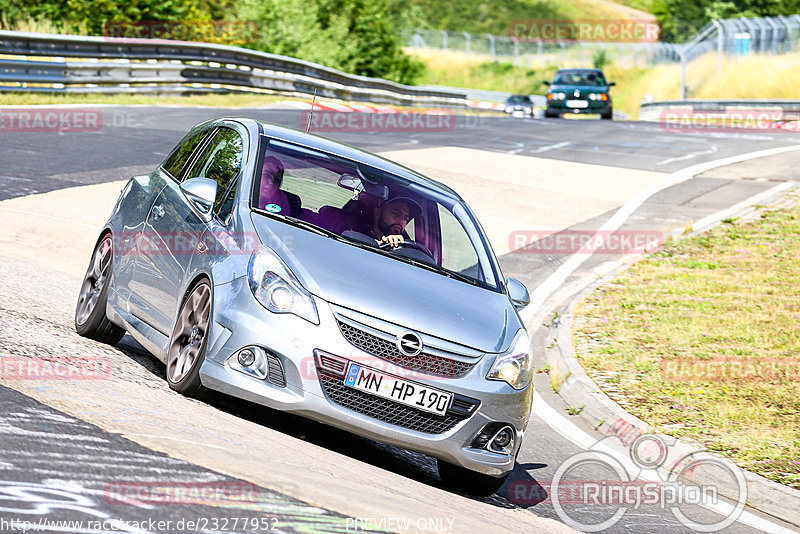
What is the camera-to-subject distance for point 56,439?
486 centimetres

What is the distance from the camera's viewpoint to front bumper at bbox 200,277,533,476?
18.7ft

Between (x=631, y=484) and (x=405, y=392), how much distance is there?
2.18 meters

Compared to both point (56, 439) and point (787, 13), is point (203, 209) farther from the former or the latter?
point (787, 13)

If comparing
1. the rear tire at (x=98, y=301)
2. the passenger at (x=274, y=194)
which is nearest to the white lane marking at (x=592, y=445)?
the passenger at (x=274, y=194)

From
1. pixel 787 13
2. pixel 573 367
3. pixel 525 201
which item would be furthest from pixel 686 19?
pixel 573 367

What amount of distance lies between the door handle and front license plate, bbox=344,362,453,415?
2.17 metres

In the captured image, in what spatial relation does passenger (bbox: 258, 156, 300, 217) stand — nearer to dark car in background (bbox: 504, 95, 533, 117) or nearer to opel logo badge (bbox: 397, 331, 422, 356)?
opel logo badge (bbox: 397, 331, 422, 356)

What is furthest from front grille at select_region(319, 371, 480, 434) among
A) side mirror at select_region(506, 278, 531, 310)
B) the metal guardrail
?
the metal guardrail

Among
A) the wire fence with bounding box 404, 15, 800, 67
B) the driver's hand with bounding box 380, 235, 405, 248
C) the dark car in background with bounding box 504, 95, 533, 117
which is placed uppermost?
the driver's hand with bounding box 380, 235, 405, 248

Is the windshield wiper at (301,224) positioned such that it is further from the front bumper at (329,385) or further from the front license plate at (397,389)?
the front license plate at (397,389)

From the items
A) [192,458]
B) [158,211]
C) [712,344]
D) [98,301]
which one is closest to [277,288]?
[192,458]

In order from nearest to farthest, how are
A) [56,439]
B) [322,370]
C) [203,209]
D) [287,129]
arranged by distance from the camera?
[56,439] < [322,370] < [203,209] < [287,129]

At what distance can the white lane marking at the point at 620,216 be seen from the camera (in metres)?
12.6

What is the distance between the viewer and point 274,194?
22.4ft
